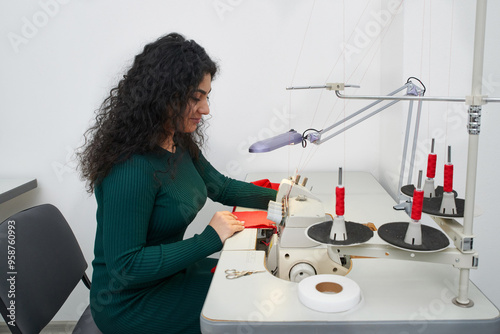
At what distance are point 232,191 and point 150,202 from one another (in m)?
0.54

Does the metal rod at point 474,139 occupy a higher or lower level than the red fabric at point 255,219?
higher

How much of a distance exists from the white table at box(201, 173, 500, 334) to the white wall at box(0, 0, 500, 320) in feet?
2.88

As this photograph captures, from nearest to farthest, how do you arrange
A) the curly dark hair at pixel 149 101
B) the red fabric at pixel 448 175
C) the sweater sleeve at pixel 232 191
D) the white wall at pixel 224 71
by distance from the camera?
1. the red fabric at pixel 448 175
2. the curly dark hair at pixel 149 101
3. the sweater sleeve at pixel 232 191
4. the white wall at pixel 224 71

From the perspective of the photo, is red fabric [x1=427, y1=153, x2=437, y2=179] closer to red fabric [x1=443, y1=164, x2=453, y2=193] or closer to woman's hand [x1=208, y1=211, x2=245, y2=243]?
red fabric [x1=443, y1=164, x2=453, y2=193]

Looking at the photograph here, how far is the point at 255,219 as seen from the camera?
1512 mm

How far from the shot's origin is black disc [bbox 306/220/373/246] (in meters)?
0.92

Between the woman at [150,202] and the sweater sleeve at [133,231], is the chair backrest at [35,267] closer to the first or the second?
the woman at [150,202]

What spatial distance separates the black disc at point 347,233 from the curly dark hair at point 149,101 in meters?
0.55

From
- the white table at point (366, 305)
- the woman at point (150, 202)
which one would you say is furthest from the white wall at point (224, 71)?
the white table at point (366, 305)

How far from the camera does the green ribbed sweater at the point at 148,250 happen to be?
1.14 metres

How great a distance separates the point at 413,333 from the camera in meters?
0.87

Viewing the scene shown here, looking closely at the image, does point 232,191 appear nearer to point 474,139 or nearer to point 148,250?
point 148,250

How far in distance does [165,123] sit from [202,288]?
0.52 m

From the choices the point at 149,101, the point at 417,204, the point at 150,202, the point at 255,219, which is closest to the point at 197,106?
the point at 149,101
